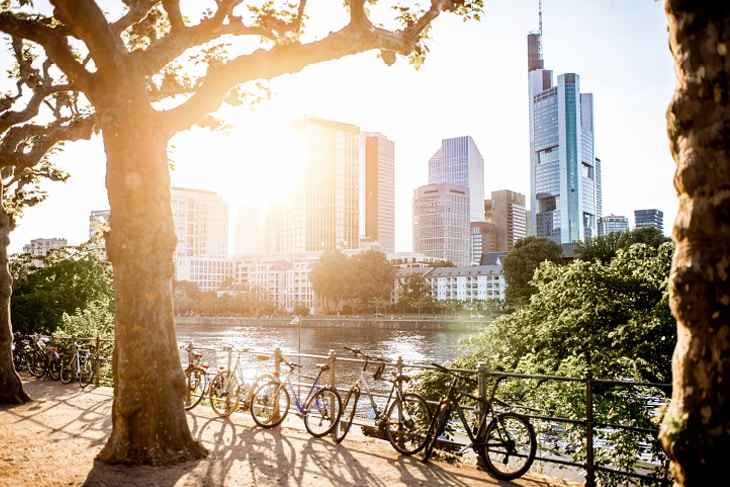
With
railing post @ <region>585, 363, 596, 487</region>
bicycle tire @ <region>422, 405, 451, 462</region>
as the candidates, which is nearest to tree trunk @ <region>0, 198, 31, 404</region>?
bicycle tire @ <region>422, 405, 451, 462</region>

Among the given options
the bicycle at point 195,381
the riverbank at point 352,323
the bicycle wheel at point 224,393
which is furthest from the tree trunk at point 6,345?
the riverbank at point 352,323

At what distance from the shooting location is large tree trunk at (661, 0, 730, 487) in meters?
3.18

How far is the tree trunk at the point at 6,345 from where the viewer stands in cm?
1088

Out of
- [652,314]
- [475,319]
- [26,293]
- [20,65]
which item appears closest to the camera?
[652,314]

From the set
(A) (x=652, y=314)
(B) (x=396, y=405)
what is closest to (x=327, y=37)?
(B) (x=396, y=405)

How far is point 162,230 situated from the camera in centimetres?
701

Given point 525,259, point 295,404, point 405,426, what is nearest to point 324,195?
point 525,259

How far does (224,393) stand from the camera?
32.4 ft

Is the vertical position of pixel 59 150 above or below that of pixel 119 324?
above

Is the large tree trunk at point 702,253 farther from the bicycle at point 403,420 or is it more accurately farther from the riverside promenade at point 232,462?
the bicycle at point 403,420

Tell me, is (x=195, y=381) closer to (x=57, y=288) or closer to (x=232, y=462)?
(x=232, y=462)

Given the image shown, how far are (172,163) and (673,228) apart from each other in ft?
33.9

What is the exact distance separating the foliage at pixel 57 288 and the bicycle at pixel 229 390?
1406 centimetres

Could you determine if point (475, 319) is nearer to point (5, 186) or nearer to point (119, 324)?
point (5, 186)
